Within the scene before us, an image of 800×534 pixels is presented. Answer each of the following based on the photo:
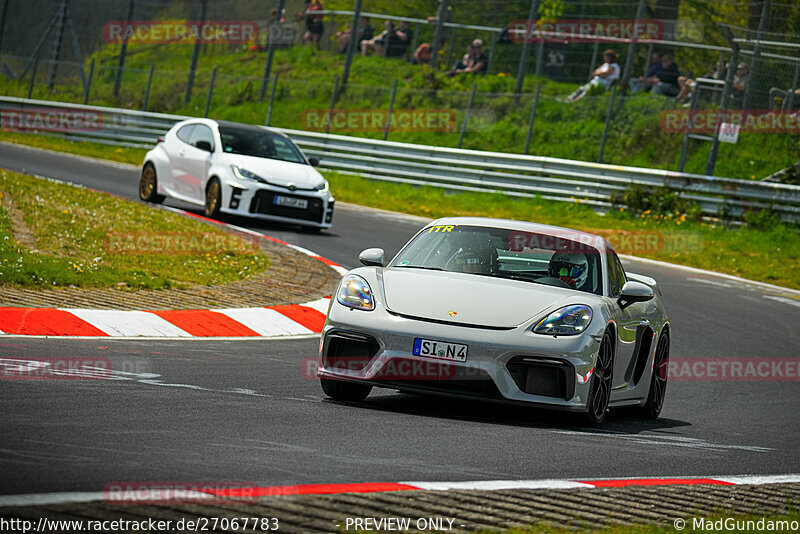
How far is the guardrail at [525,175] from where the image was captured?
922 inches

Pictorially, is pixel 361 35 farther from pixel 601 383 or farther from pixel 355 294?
pixel 601 383

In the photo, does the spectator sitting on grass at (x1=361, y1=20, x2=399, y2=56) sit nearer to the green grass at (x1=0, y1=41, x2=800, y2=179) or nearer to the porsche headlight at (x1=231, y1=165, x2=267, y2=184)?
the green grass at (x1=0, y1=41, x2=800, y2=179)

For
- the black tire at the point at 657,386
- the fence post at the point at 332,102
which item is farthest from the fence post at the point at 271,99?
the black tire at the point at 657,386

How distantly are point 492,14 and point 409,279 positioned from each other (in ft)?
85.8

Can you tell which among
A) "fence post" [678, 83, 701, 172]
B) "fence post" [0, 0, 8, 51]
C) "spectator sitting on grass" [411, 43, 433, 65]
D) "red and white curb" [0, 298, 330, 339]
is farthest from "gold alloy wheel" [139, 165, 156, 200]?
"fence post" [0, 0, 8, 51]

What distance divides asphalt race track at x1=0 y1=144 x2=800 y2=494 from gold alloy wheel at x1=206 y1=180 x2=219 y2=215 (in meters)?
8.42

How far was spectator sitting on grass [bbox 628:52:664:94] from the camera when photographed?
2856 centimetres

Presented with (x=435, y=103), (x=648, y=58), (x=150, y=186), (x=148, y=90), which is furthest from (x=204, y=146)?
(x=148, y=90)

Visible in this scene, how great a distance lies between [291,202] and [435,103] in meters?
12.2

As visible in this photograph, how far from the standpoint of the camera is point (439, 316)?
733 cm

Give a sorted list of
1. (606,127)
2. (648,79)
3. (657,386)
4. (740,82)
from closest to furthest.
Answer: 1. (657,386)
2. (740,82)
3. (606,127)
4. (648,79)

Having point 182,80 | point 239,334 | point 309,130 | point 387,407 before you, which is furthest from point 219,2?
point 387,407

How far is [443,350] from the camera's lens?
23.7 ft

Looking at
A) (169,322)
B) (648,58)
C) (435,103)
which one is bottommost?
(169,322)
